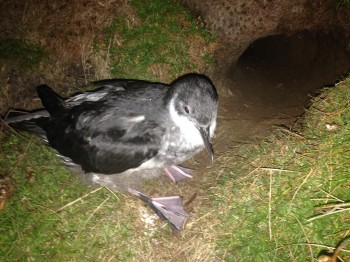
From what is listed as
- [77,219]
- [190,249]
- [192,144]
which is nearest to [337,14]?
[192,144]

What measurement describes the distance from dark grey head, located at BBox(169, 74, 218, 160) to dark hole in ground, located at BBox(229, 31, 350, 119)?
6.48 feet

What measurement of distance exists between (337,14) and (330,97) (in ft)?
9.01

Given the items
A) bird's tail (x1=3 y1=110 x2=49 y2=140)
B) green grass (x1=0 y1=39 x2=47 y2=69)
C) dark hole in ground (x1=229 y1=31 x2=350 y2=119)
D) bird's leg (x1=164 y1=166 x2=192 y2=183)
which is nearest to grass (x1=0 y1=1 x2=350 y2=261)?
bird's leg (x1=164 y1=166 x2=192 y2=183)

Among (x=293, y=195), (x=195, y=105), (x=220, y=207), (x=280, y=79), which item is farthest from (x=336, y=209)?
(x=280, y=79)

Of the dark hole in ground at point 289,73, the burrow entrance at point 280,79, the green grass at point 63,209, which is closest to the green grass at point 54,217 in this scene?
the green grass at point 63,209

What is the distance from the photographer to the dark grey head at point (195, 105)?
123 inches

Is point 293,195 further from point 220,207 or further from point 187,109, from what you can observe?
point 187,109

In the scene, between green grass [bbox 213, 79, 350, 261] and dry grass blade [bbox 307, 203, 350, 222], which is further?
green grass [bbox 213, 79, 350, 261]

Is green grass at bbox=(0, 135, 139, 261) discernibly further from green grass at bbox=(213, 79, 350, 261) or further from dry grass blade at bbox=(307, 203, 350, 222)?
dry grass blade at bbox=(307, 203, 350, 222)

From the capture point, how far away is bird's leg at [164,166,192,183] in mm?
4043

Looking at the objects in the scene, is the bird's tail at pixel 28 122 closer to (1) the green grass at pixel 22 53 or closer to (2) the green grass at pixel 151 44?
(1) the green grass at pixel 22 53

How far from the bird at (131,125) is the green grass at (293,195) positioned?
587mm

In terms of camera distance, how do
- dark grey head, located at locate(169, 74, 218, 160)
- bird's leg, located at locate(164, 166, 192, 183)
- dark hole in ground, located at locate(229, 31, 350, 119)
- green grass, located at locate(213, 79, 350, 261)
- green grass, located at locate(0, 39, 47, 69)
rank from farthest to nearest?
dark hole in ground, located at locate(229, 31, 350, 119) → green grass, located at locate(0, 39, 47, 69) → bird's leg, located at locate(164, 166, 192, 183) → dark grey head, located at locate(169, 74, 218, 160) → green grass, located at locate(213, 79, 350, 261)

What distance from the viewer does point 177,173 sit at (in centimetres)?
409
